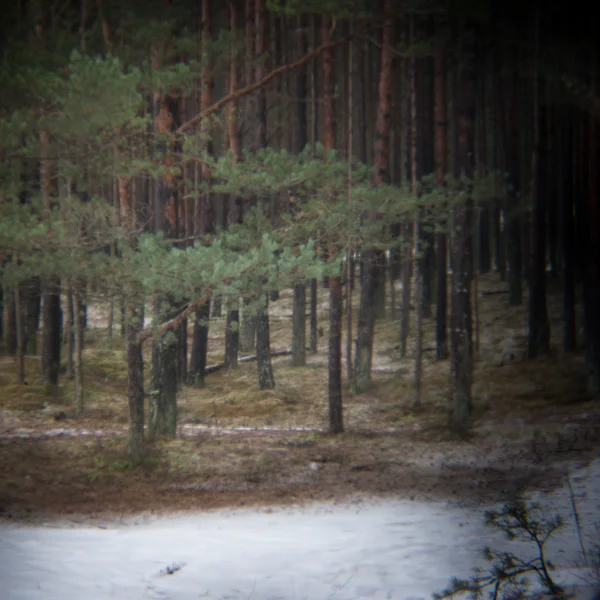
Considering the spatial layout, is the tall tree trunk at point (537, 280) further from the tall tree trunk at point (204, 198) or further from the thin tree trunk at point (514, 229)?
the tall tree trunk at point (204, 198)

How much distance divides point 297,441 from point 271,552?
209 inches

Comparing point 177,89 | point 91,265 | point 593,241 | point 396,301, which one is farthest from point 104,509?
point 396,301

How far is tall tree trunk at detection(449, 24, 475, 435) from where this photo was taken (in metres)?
12.4

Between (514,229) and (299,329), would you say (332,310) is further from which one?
(514,229)

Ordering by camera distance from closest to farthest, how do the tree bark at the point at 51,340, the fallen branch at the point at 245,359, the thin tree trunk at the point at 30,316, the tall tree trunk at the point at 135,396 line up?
the tall tree trunk at the point at 135,396 → the thin tree trunk at the point at 30,316 → the tree bark at the point at 51,340 → the fallen branch at the point at 245,359

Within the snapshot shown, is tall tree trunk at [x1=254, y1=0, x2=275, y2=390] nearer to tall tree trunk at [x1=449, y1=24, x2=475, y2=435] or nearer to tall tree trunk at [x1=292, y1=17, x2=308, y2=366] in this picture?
tall tree trunk at [x1=292, y1=17, x2=308, y2=366]

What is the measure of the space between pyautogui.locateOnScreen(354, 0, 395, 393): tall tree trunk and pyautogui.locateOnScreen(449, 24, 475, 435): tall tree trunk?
257 cm

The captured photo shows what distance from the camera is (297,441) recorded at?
12312 millimetres

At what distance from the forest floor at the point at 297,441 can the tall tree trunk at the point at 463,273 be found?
69cm

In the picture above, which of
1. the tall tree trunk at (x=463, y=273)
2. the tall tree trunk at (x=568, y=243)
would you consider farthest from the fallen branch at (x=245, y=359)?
the tall tree trunk at (x=568, y=243)

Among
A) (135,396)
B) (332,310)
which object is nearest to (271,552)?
(135,396)

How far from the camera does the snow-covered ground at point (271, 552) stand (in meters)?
5.96

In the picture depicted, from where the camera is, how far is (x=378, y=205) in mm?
12773

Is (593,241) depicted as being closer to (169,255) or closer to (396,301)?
(169,255)
